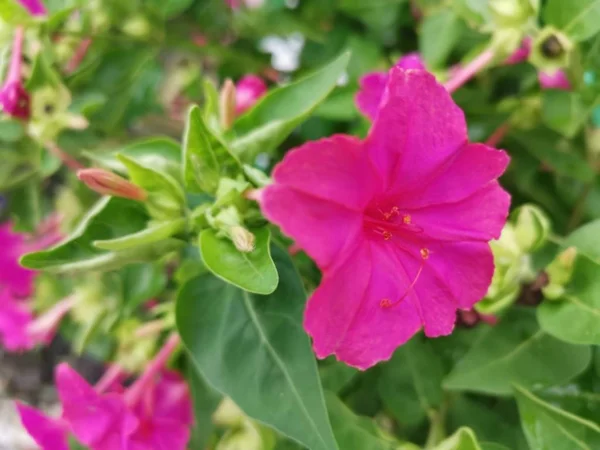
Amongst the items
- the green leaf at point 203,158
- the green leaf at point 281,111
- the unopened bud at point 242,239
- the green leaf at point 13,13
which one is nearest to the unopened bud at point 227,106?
the green leaf at point 281,111

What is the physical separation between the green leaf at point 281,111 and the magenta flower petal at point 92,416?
35 cm

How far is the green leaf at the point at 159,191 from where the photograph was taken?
0.67m

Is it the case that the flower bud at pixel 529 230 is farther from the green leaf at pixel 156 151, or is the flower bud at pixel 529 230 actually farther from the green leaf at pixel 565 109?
the green leaf at pixel 156 151

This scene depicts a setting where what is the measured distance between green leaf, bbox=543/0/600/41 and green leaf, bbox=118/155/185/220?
53cm

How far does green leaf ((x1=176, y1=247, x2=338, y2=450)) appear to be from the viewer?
62 cm

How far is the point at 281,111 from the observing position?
29.4 inches

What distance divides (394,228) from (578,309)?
263 mm

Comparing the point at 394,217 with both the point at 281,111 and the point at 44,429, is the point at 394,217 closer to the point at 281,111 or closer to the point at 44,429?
the point at 281,111

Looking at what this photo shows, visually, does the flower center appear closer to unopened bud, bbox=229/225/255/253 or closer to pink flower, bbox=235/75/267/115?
unopened bud, bbox=229/225/255/253

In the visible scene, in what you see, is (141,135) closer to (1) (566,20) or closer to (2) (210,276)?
(2) (210,276)

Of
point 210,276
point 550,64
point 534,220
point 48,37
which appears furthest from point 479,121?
point 48,37

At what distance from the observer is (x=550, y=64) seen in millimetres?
812

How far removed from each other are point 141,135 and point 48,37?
463 millimetres

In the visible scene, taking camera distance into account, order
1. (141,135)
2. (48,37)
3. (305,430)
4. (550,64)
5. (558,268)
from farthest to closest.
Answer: (141,135) < (48,37) < (550,64) < (558,268) < (305,430)
